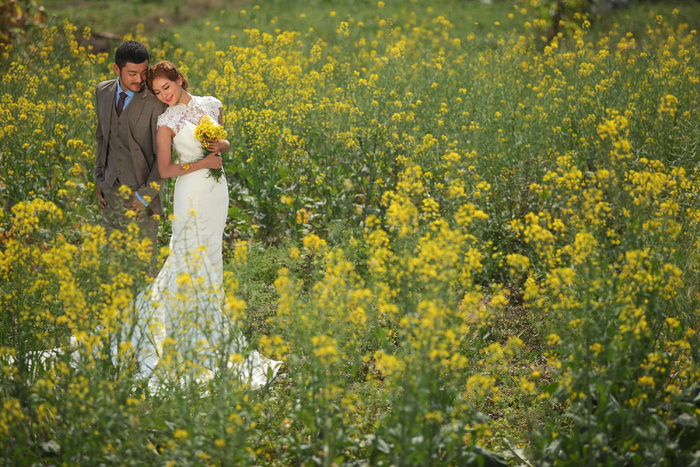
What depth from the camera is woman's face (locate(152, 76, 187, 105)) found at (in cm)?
383

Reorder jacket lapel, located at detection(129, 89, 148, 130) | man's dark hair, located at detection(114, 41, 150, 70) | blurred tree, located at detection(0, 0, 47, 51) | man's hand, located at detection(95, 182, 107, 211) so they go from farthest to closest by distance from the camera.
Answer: blurred tree, located at detection(0, 0, 47, 51) < man's hand, located at detection(95, 182, 107, 211) < jacket lapel, located at detection(129, 89, 148, 130) < man's dark hair, located at detection(114, 41, 150, 70)

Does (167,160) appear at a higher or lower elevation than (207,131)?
lower

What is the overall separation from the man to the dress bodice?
0.13 meters

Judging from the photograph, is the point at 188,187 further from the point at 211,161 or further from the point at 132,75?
the point at 132,75

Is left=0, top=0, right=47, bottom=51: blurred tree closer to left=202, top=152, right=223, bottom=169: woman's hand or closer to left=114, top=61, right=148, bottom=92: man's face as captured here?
left=114, top=61, right=148, bottom=92: man's face

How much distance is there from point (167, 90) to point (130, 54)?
1.00 ft

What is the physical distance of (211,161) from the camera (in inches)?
159

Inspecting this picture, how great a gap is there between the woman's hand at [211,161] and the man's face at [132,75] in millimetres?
632

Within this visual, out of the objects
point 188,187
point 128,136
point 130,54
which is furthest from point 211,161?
point 130,54

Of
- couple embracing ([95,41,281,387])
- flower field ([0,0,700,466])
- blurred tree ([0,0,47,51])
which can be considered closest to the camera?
flower field ([0,0,700,466])

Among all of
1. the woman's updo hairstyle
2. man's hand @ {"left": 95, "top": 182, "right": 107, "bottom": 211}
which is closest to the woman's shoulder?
the woman's updo hairstyle

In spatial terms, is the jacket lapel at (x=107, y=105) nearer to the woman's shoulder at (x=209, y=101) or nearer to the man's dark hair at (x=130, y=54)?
the man's dark hair at (x=130, y=54)

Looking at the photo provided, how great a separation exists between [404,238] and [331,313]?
586mm

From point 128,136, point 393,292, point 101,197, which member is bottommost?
point 393,292
